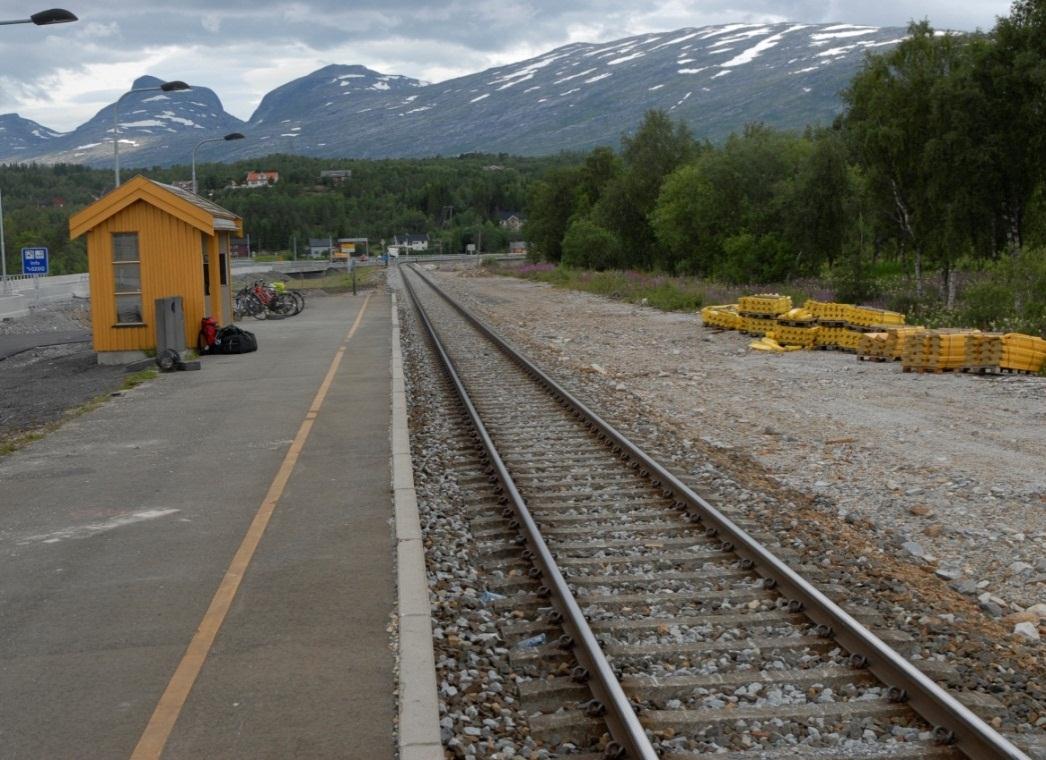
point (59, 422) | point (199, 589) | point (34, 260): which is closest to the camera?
point (199, 589)

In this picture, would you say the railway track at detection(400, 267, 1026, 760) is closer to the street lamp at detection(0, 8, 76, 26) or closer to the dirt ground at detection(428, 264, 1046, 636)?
the dirt ground at detection(428, 264, 1046, 636)

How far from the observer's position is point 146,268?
74.4 feet

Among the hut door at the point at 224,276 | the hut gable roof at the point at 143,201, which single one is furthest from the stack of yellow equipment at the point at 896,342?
the hut door at the point at 224,276

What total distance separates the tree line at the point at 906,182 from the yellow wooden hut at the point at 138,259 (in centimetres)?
1658

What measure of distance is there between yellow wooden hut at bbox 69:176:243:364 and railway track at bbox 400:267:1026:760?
45.3ft

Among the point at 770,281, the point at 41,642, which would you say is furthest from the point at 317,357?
the point at 770,281

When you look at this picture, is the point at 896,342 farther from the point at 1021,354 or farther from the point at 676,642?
the point at 676,642

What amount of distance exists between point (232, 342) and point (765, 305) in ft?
39.0

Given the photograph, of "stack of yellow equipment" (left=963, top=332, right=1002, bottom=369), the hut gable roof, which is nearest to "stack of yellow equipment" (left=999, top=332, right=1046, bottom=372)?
"stack of yellow equipment" (left=963, top=332, right=1002, bottom=369)

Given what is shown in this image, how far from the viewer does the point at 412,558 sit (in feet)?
25.6

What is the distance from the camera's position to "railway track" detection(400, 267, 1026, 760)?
17.4ft

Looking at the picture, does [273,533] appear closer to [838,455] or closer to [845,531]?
[845,531]

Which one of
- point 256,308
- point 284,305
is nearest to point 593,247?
point 284,305

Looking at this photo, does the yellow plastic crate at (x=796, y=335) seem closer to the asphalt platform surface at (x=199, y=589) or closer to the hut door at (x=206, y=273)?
the hut door at (x=206, y=273)
